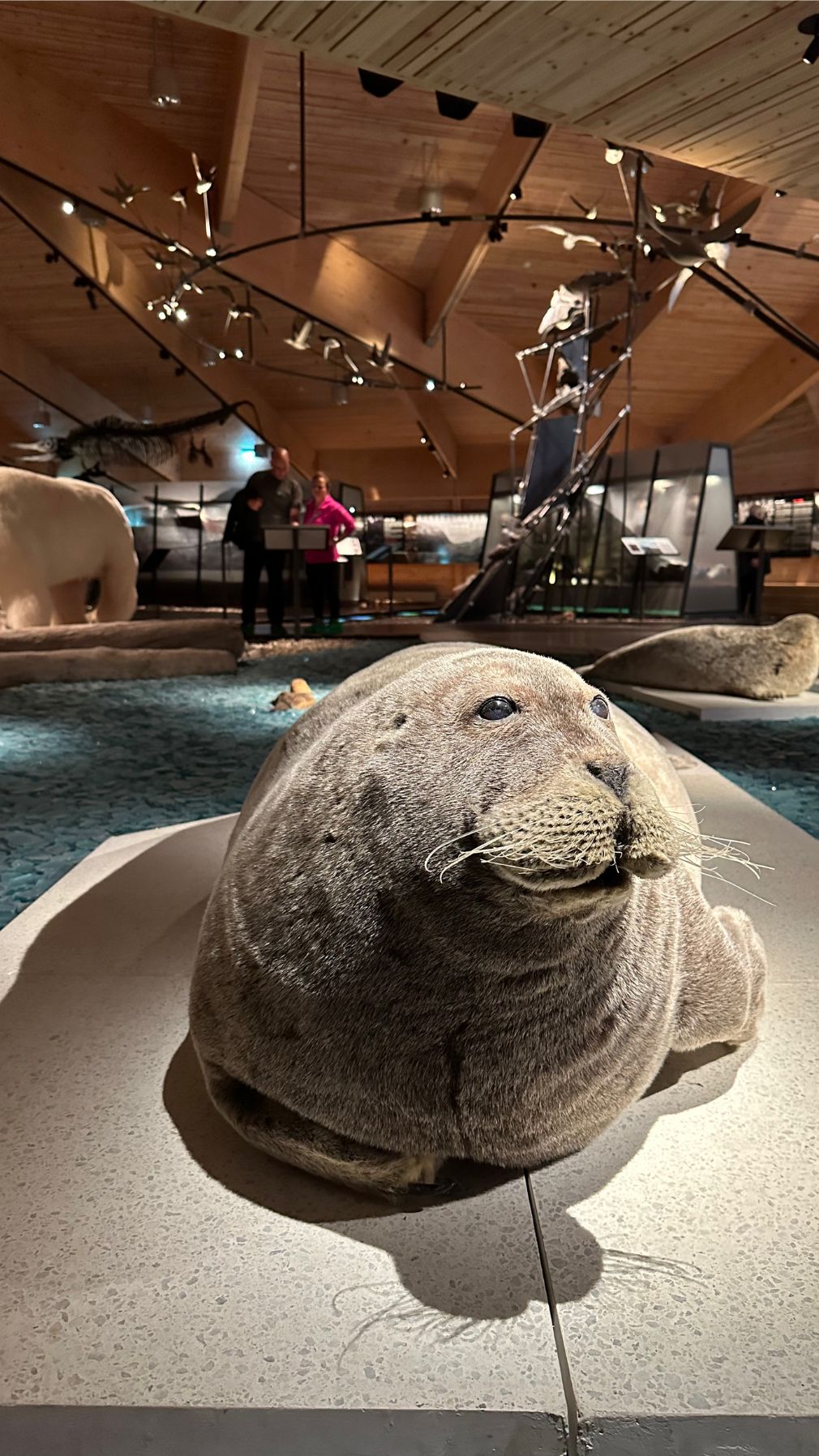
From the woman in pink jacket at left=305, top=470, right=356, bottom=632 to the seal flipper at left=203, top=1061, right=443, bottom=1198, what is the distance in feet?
33.8

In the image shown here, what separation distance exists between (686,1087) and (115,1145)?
0.96m

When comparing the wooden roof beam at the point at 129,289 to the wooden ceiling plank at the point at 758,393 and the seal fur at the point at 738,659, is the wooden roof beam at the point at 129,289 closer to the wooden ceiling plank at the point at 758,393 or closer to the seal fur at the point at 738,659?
the wooden ceiling plank at the point at 758,393

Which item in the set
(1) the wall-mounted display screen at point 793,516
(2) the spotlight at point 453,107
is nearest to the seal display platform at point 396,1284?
(2) the spotlight at point 453,107

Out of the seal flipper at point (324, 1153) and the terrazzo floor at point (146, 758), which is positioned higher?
the seal flipper at point (324, 1153)

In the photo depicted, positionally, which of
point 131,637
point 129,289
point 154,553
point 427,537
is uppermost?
point 129,289

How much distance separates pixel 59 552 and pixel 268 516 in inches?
152

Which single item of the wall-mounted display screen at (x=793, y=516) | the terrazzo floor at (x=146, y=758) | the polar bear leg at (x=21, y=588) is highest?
the wall-mounted display screen at (x=793, y=516)

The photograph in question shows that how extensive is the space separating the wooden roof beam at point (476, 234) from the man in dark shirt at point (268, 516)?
136 inches

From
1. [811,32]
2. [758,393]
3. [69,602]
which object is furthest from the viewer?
[758,393]

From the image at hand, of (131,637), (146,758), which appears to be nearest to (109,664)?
(131,637)

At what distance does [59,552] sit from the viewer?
793 cm

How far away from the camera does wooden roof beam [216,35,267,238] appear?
28.1ft

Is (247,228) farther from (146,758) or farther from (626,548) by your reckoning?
(146,758)

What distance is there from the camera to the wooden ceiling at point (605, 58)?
375cm
